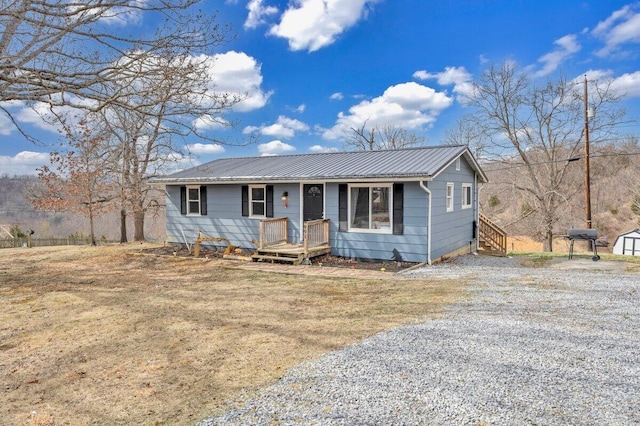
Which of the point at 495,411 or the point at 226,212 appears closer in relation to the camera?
the point at 495,411

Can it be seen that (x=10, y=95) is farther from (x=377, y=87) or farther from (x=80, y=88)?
(x=377, y=87)

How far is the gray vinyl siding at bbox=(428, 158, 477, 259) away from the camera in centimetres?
1005

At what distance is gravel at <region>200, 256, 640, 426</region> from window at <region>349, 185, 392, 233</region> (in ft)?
15.2

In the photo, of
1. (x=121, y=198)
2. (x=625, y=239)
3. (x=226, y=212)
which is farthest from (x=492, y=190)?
(x=121, y=198)

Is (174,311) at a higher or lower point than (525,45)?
lower

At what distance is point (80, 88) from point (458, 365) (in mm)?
7967

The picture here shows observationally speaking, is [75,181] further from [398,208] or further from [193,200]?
[398,208]

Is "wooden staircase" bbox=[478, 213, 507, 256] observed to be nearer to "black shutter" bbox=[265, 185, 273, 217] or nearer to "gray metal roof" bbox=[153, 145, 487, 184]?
"gray metal roof" bbox=[153, 145, 487, 184]

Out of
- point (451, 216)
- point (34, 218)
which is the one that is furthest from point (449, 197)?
point (34, 218)

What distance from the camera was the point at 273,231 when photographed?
36.3 ft

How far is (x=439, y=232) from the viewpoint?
33.9 ft

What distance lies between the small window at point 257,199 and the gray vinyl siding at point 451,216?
501 cm

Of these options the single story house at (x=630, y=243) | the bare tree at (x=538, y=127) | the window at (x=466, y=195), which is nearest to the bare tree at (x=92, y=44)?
the window at (x=466, y=195)

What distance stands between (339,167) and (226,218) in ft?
13.5
